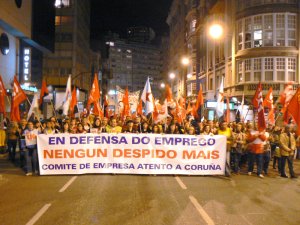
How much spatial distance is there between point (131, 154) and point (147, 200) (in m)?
3.30

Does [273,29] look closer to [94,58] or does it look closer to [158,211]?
[158,211]

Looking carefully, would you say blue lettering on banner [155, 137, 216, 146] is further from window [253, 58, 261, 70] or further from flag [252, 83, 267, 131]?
window [253, 58, 261, 70]

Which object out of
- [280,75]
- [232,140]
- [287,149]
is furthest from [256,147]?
[280,75]

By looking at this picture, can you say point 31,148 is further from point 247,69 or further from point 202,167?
point 247,69

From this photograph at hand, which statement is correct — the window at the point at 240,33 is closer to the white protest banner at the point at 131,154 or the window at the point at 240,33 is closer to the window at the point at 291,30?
the window at the point at 291,30

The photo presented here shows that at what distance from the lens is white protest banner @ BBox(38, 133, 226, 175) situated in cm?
1102

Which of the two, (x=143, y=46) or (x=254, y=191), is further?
(x=143, y=46)

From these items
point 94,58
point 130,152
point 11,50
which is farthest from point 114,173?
point 94,58

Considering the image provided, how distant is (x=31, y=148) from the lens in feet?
36.8

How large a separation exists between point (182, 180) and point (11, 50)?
27.2 m

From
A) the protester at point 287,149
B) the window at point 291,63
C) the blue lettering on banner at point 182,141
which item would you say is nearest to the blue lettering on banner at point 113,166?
the blue lettering on banner at point 182,141

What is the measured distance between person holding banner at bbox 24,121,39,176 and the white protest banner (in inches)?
10.9

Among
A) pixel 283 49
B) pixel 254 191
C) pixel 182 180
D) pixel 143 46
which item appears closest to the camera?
pixel 254 191

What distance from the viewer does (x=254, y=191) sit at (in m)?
9.13
